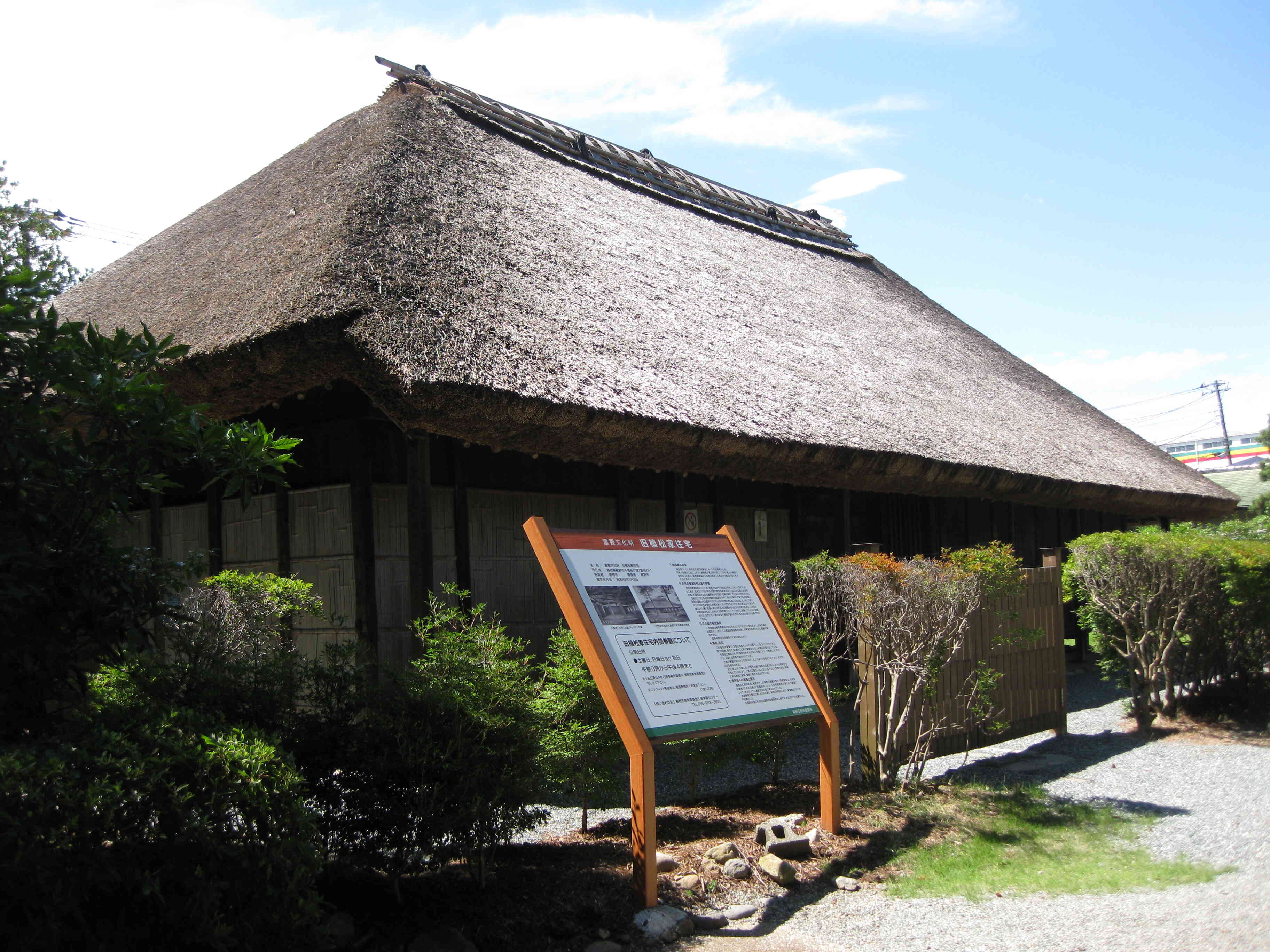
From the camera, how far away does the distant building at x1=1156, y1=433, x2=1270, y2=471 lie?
69438mm

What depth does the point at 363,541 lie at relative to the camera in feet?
21.9

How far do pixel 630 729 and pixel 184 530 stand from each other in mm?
5862

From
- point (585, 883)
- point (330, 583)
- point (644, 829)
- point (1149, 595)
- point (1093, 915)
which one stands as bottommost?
point (1093, 915)

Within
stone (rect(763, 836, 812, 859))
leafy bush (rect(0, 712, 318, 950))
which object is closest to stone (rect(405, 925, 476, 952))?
leafy bush (rect(0, 712, 318, 950))

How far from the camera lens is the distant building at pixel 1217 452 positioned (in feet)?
228

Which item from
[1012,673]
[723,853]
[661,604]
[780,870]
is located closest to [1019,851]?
[780,870]

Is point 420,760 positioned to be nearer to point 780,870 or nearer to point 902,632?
point 780,870

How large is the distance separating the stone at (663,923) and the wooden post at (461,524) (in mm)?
3359

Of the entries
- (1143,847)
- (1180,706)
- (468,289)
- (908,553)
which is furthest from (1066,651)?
(468,289)

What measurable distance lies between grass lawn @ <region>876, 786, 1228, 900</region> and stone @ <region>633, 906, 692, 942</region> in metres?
1.13

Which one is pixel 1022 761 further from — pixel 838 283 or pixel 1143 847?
pixel 838 283

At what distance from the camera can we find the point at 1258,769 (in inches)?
270

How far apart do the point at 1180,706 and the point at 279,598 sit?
8.07 metres

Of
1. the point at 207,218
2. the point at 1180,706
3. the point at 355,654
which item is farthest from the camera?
the point at 207,218
